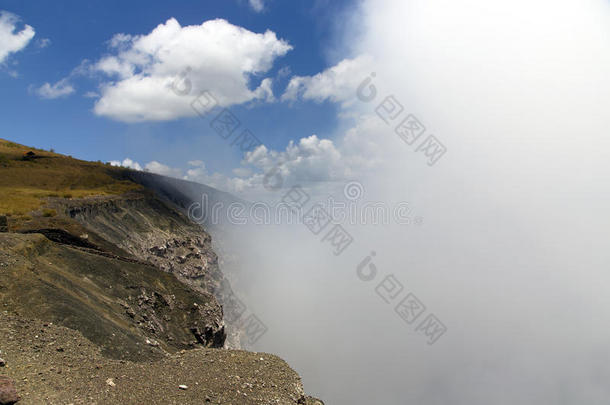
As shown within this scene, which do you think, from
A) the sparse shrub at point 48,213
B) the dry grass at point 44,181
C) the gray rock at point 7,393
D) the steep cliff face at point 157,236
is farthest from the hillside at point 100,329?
the steep cliff face at point 157,236

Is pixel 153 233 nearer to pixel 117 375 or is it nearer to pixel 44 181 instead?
pixel 44 181

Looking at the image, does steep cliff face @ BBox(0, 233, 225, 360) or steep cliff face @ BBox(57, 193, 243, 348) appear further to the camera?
steep cliff face @ BBox(57, 193, 243, 348)

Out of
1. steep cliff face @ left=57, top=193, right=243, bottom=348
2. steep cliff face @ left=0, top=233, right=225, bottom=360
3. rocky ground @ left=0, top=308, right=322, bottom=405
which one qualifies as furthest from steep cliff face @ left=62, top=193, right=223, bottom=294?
rocky ground @ left=0, top=308, right=322, bottom=405

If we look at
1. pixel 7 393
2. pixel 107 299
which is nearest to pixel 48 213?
pixel 107 299

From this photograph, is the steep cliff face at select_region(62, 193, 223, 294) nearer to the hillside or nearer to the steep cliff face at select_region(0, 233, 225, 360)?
the hillside

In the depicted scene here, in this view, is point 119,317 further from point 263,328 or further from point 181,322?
point 263,328

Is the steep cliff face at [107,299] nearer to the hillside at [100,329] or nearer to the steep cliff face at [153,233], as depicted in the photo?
the hillside at [100,329]

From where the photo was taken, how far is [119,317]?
1706 cm

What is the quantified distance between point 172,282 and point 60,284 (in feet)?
32.0

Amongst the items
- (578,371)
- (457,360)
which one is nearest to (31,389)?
(457,360)

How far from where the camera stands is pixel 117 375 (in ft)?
34.4

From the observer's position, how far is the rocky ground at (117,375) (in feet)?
29.9

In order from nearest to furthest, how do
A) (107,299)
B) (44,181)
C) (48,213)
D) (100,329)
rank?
(100,329)
(107,299)
(48,213)
(44,181)

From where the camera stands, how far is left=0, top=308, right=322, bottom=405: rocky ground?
911 cm
